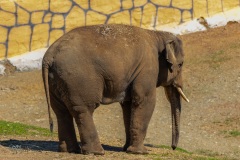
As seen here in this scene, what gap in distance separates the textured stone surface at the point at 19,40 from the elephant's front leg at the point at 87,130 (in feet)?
32.9

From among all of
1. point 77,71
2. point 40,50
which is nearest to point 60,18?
point 40,50

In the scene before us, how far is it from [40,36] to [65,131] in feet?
32.6

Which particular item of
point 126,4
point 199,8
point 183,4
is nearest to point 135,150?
point 126,4

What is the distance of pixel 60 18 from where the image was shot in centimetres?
2127

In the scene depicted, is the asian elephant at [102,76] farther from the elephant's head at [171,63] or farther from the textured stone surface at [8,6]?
the textured stone surface at [8,6]

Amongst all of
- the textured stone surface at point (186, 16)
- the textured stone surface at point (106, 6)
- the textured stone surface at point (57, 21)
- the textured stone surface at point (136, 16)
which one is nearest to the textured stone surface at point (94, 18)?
the textured stone surface at point (106, 6)

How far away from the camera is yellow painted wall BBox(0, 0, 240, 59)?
20.9m

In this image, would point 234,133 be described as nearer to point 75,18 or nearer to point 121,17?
point 121,17

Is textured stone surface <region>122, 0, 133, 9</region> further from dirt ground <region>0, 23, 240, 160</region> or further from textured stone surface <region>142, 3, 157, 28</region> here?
dirt ground <region>0, 23, 240, 160</region>

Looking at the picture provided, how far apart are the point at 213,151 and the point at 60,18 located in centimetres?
803

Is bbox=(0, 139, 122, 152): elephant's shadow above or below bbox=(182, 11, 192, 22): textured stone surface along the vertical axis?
above

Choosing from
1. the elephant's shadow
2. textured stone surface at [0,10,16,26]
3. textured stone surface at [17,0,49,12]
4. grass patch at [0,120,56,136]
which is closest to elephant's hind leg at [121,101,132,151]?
the elephant's shadow

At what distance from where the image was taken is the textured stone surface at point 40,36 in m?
21.1

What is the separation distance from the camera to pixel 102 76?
437 inches
